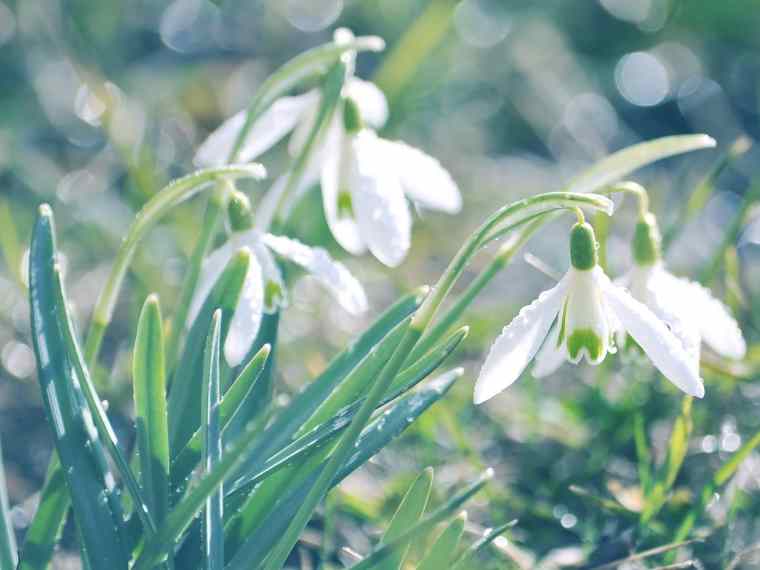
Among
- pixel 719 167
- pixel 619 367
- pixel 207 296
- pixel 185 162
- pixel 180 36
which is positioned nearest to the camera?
pixel 207 296

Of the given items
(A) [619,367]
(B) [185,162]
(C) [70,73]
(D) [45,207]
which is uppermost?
(D) [45,207]

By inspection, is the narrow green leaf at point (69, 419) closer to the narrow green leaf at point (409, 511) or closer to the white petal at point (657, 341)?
the narrow green leaf at point (409, 511)

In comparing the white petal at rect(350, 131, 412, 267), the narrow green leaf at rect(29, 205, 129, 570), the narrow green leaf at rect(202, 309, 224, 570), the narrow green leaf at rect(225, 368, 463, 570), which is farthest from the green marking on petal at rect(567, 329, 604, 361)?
the narrow green leaf at rect(29, 205, 129, 570)

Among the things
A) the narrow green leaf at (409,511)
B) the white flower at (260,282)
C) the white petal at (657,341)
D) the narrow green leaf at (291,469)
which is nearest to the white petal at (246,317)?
the white flower at (260,282)

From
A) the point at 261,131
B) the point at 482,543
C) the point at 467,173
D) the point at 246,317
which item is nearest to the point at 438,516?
the point at 482,543

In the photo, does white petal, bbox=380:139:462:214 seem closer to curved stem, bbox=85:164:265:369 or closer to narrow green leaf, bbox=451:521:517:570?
curved stem, bbox=85:164:265:369

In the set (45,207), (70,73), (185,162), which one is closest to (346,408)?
(45,207)

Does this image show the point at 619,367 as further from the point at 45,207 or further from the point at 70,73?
the point at 70,73
